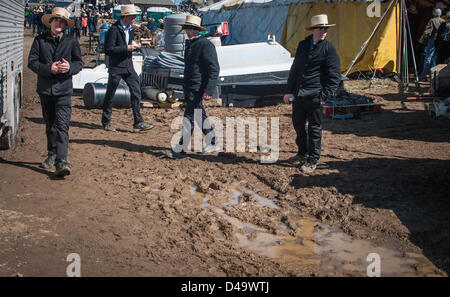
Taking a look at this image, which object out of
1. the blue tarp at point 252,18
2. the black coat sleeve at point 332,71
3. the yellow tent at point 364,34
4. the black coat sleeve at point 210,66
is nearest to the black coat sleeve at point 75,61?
the black coat sleeve at point 210,66

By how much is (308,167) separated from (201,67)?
220 cm

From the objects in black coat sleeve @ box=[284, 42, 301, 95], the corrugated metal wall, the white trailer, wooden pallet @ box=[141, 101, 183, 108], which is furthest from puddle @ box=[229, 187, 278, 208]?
wooden pallet @ box=[141, 101, 183, 108]

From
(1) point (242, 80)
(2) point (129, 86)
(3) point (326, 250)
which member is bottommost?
(3) point (326, 250)

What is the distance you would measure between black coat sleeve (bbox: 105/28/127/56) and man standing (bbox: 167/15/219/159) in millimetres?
1809

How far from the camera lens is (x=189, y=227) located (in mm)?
5223

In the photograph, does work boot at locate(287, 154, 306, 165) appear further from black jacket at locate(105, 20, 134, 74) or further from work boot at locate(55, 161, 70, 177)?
black jacket at locate(105, 20, 134, 74)

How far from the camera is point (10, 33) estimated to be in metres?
8.19

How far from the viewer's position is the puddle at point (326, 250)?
4.39 meters

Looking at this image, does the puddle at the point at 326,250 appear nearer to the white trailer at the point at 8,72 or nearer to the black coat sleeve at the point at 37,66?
the black coat sleeve at the point at 37,66

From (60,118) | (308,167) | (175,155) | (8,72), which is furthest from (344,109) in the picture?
(8,72)

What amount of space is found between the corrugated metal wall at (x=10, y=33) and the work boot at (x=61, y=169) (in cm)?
149

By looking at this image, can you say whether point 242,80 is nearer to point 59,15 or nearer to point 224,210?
point 59,15

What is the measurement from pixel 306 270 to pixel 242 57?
9906 mm
